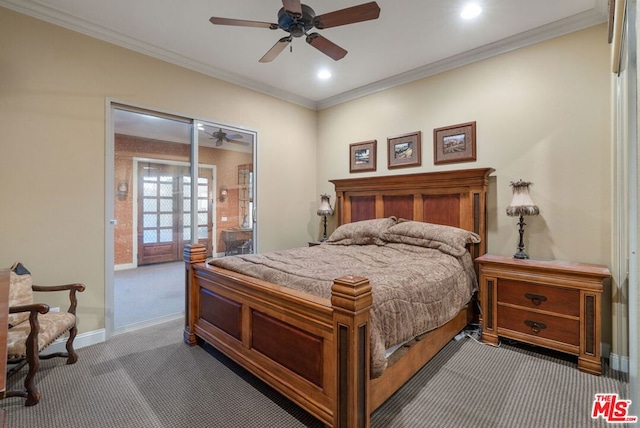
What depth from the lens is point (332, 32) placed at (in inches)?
117

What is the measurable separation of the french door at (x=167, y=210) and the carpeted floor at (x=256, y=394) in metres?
1.35

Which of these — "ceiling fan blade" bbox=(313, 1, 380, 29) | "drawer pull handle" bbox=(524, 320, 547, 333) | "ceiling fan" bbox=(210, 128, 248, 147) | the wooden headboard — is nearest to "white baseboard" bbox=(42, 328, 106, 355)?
"ceiling fan" bbox=(210, 128, 248, 147)

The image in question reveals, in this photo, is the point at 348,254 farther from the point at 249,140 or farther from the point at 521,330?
the point at 249,140

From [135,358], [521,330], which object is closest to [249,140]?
[135,358]

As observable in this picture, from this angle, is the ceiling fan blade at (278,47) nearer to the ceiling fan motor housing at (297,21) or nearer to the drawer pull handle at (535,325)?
the ceiling fan motor housing at (297,21)

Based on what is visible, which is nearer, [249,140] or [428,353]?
[428,353]

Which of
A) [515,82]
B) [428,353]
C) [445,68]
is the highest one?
[445,68]

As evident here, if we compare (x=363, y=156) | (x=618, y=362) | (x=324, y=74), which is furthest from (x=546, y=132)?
(x=324, y=74)

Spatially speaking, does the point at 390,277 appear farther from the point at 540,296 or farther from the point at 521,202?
Answer: the point at 521,202

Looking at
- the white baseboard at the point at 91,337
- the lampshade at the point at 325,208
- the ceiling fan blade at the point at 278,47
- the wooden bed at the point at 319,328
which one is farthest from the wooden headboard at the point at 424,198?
the white baseboard at the point at 91,337

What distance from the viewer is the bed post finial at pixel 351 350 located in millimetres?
1446

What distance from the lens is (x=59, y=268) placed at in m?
2.70

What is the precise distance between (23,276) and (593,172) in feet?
15.8

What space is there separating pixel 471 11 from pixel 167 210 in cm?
379
